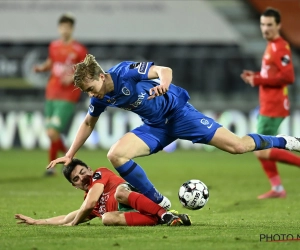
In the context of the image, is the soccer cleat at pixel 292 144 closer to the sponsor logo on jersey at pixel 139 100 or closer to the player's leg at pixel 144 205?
the player's leg at pixel 144 205

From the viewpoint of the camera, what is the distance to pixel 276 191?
368 inches

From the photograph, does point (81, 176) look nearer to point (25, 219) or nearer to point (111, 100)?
point (25, 219)

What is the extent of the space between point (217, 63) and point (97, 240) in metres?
12.2

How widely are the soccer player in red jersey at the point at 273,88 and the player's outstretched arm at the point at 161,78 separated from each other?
116 inches

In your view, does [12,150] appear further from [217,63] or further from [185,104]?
[185,104]

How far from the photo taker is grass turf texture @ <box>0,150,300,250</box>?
18.5 feet

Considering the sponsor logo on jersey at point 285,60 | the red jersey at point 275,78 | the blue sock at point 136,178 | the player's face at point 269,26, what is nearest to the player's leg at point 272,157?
the red jersey at point 275,78

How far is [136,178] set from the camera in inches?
264

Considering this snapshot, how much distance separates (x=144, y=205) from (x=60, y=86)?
643cm

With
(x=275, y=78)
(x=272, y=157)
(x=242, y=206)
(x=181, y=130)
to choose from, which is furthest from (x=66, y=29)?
(x=181, y=130)

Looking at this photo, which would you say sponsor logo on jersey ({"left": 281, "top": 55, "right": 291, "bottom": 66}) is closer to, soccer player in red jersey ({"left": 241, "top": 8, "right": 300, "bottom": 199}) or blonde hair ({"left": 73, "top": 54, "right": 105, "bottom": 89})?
soccer player in red jersey ({"left": 241, "top": 8, "right": 300, "bottom": 199})

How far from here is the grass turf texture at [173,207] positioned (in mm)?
5648

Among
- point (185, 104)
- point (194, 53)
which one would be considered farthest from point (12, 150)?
point (185, 104)

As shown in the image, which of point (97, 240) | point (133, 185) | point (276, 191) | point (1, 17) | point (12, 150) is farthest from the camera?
point (1, 17)
